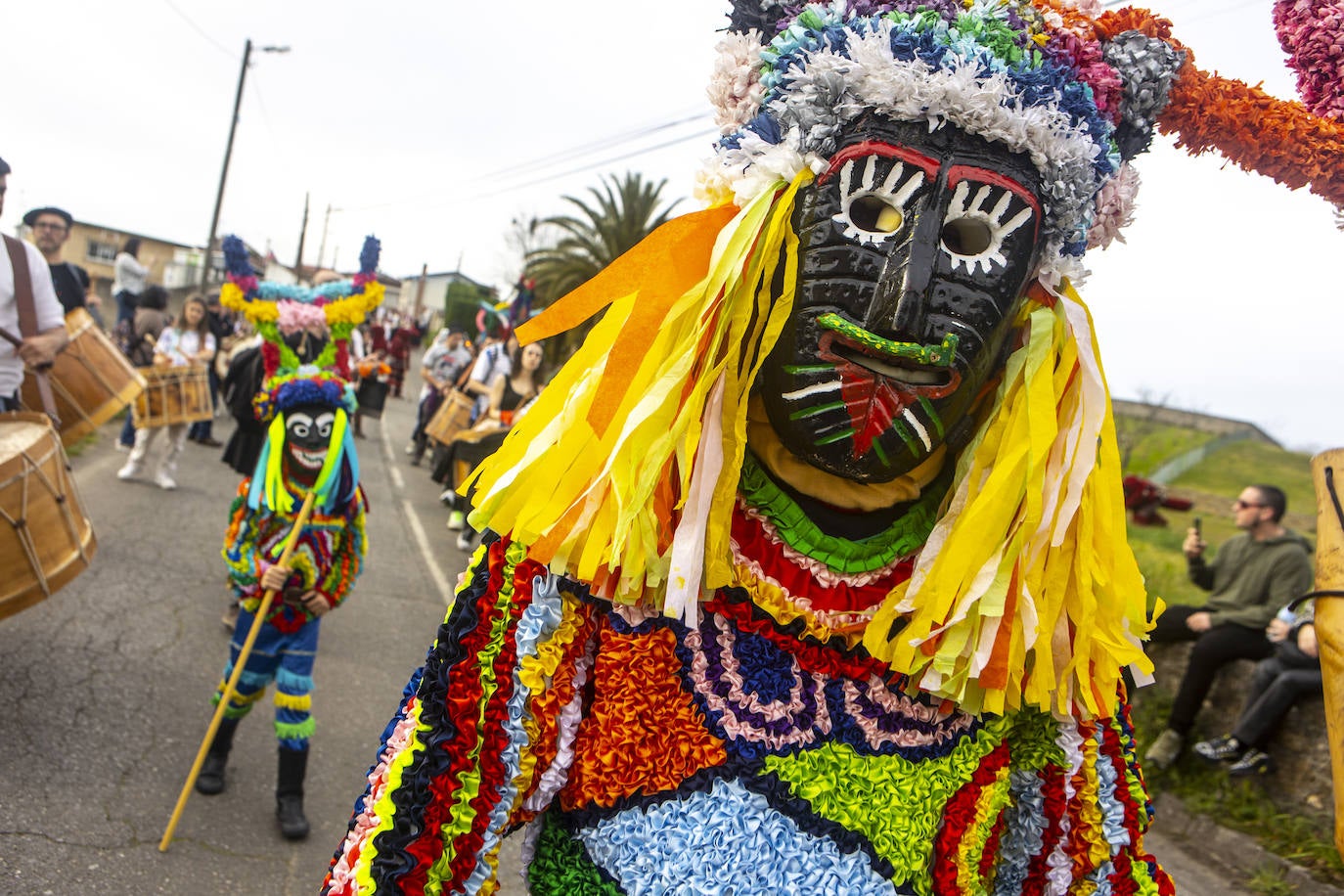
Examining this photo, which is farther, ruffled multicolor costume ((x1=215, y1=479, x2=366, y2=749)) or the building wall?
the building wall

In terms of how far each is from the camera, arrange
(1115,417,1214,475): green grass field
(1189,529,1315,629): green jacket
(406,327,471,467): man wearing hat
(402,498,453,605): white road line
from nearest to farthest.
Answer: (1189,529,1315,629): green jacket → (402,498,453,605): white road line → (1115,417,1214,475): green grass field → (406,327,471,467): man wearing hat

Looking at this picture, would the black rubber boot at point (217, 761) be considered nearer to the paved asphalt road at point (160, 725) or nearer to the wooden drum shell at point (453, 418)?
the paved asphalt road at point (160, 725)

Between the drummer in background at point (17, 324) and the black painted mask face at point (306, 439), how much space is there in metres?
1.04

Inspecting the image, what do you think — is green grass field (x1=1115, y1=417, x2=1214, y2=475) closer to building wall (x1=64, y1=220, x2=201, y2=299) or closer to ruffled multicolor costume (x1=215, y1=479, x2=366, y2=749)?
ruffled multicolor costume (x1=215, y1=479, x2=366, y2=749)

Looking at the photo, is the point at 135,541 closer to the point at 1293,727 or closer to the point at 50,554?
the point at 50,554

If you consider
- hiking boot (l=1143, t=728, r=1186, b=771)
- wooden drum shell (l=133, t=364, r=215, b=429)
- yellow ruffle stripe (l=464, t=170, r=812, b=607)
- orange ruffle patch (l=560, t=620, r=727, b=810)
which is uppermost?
yellow ruffle stripe (l=464, t=170, r=812, b=607)

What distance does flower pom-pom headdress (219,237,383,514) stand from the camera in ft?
13.5

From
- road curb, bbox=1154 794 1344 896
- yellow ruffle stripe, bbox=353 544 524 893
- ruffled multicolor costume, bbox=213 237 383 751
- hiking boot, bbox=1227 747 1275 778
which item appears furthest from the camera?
hiking boot, bbox=1227 747 1275 778

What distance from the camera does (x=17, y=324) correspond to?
4.21 meters

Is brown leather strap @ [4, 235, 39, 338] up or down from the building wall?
down

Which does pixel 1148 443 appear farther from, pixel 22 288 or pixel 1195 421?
pixel 22 288

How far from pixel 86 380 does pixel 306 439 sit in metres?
1.34

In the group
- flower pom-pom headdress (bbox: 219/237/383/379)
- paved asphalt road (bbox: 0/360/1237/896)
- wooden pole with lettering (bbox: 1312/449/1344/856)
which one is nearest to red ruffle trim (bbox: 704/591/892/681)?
wooden pole with lettering (bbox: 1312/449/1344/856)

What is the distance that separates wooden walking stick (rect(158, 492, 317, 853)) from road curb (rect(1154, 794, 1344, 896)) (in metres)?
4.20
